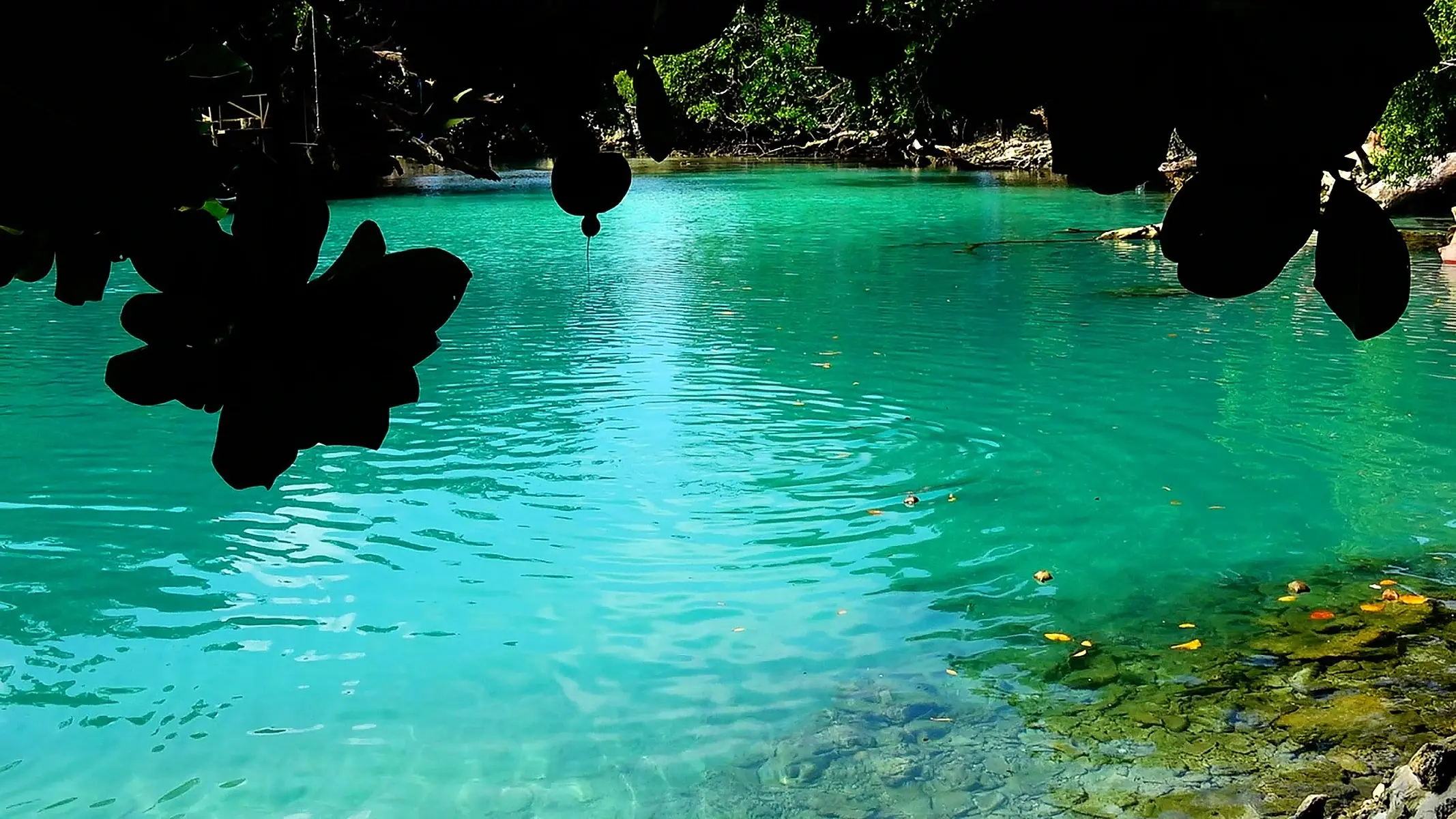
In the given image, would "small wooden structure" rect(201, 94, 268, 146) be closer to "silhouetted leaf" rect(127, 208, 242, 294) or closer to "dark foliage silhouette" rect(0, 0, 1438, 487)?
"dark foliage silhouette" rect(0, 0, 1438, 487)

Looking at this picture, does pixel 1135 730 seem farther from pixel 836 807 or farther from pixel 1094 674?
pixel 836 807

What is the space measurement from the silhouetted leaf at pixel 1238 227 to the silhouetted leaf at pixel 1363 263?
19 mm

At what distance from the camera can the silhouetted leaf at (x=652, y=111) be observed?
1098 millimetres

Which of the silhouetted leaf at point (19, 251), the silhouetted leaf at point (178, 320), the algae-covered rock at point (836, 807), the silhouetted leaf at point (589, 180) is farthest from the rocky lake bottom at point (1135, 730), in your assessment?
the silhouetted leaf at point (178, 320)

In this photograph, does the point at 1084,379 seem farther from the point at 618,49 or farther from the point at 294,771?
the point at 618,49

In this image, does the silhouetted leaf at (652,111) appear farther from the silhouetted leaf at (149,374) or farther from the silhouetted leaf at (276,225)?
the silhouetted leaf at (149,374)

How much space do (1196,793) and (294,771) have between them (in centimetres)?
355

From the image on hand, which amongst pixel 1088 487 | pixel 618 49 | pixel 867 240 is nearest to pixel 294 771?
pixel 618 49

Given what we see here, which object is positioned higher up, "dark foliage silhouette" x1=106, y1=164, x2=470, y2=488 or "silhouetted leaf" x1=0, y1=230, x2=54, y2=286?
"silhouetted leaf" x1=0, y1=230, x2=54, y2=286

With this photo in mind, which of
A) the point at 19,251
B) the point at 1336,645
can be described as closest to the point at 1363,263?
the point at 19,251

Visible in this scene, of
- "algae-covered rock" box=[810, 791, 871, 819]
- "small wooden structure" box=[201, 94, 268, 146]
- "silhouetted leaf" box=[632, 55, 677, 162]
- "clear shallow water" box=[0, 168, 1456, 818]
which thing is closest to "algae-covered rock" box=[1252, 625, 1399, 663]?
"clear shallow water" box=[0, 168, 1456, 818]

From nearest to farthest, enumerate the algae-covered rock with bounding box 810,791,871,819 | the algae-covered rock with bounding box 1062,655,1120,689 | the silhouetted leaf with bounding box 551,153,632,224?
the silhouetted leaf with bounding box 551,153,632,224
the algae-covered rock with bounding box 810,791,871,819
the algae-covered rock with bounding box 1062,655,1120,689

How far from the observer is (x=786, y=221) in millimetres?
26875

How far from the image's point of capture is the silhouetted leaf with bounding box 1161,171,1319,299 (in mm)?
Result: 748
